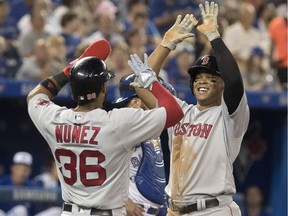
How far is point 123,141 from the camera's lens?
5.54 meters

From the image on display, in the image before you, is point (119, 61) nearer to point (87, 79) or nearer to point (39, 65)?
point (39, 65)

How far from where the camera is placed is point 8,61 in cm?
1093

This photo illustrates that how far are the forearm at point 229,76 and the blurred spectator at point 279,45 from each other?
6.56 metres

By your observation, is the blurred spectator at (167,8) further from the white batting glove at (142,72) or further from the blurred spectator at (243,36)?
the white batting glove at (142,72)

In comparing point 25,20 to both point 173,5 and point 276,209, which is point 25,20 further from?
point 276,209

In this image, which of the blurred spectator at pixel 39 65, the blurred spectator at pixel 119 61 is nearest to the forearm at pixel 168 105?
the blurred spectator at pixel 39 65

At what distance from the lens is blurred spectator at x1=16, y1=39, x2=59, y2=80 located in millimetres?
10738

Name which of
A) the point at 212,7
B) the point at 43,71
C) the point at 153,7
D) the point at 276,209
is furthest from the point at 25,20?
the point at 212,7

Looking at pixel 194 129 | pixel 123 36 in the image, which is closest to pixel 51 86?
pixel 194 129

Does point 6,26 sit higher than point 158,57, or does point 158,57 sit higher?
point 6,26

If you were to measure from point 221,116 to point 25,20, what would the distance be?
630 cm

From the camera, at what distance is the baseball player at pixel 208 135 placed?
5941 millimetres

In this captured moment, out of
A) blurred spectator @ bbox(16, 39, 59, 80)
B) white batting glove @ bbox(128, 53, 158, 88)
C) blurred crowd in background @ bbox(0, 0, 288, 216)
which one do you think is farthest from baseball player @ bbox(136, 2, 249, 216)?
blurred spectator @ bbox(16, 39, 59, 80)

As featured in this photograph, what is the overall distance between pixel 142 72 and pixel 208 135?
66 centimetres
